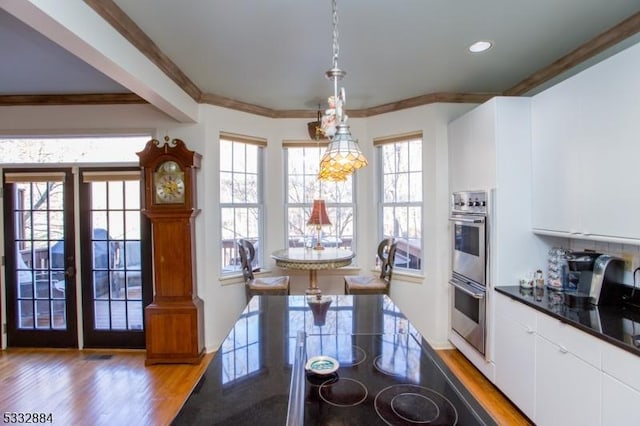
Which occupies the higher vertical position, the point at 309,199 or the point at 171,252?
the point at 309,199

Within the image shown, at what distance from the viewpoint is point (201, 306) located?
11.2 ft

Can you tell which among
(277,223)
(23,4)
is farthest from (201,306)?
(23,4)

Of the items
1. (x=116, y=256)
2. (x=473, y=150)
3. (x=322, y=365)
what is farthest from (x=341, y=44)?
(x=116, y=256)

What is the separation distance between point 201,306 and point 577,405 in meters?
3.07

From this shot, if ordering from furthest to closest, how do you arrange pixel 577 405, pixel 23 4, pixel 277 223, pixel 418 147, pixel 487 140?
pixel 277 223
pixel 418 147
pixel 487 140
pixel 577 405
pixel 23 4

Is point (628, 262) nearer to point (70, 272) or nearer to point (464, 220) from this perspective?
point (464, 220)

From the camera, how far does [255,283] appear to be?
11.6 feet

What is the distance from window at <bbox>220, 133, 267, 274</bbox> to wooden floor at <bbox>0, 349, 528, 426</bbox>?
4.02 ft

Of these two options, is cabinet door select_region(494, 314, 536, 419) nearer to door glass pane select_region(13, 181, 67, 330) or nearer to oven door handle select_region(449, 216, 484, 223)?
oven door handle select_region(449, 216, 484, 223)

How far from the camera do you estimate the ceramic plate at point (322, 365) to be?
4.25ft

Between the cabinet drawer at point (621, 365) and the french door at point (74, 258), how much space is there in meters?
3.78

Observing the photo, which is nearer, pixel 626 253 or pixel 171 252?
pixel 626 253

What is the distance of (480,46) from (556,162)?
1.02 meters

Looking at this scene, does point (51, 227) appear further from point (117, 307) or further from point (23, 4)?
point (23, 4)
